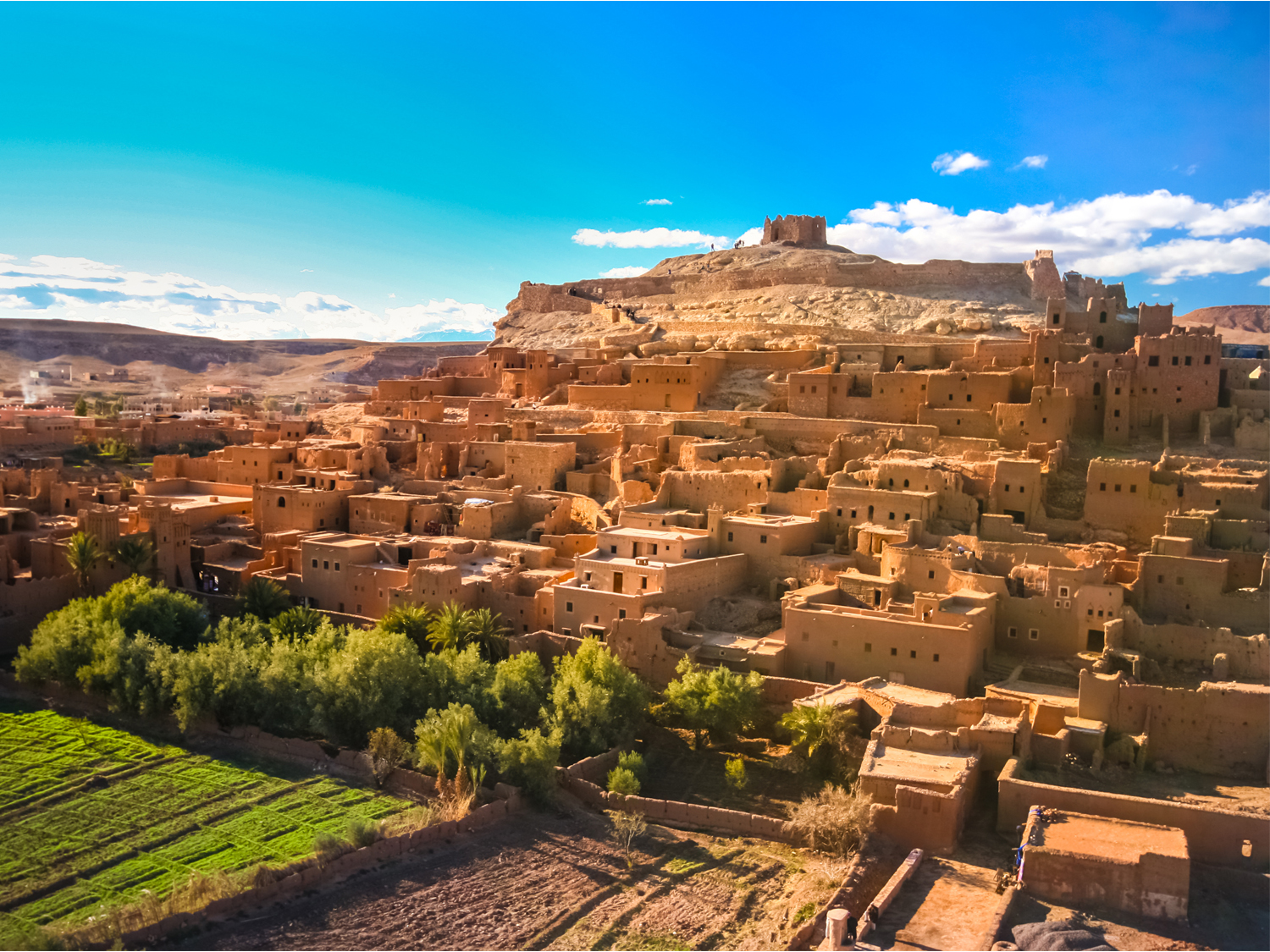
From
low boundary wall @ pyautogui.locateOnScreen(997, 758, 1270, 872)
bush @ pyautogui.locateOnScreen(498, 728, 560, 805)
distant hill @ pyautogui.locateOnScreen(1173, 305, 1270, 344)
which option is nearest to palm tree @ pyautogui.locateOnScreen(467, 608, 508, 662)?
bush @ pyautogui.locateOnScreen(498, 728, 560, 805)

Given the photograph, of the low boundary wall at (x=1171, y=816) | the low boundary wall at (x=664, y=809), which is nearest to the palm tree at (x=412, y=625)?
the low boundary wall at (x=664, y=809)

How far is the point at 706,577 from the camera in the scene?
2478 cm

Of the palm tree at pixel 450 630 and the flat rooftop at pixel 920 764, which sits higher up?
the palm tree at pixel 450 630

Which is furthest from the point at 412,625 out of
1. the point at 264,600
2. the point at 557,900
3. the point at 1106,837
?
the point at 1106,837

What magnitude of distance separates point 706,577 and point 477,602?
539cm

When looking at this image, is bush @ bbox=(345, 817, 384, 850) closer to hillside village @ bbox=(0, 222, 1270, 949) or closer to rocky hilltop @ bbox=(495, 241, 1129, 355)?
hillside village @ bbox=(0, 222, 1270, 949)

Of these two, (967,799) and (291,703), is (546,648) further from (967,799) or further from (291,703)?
(967,799)

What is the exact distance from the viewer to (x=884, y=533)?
2455 cm

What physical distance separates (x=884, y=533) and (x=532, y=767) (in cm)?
962

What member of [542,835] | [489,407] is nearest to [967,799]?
[542,835]

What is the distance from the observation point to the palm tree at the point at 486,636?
24156mm

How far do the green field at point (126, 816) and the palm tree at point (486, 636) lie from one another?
15.7 ft

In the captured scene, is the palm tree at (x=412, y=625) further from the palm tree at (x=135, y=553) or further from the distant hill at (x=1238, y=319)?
the distant hill at (x=1238, y=319)

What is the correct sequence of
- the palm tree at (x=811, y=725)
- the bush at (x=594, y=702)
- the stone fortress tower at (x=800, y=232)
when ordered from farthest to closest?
1. the stone fortress tower at (x=800, y=232)
2. the bush at (x=594, y=702)
3. the palm tree at (x=811, y=725)
